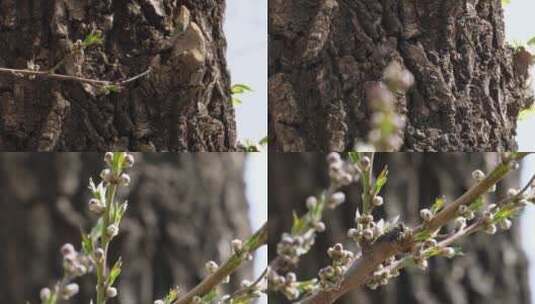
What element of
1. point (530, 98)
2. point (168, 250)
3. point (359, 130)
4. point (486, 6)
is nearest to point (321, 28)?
point (359, 130)

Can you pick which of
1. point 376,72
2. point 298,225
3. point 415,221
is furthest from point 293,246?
point 415,221

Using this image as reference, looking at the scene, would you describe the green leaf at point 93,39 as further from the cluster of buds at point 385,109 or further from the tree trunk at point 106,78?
the cluster of buds at point 385,109

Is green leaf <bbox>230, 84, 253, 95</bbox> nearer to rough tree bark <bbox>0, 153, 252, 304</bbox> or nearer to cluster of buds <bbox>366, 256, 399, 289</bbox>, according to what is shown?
rough tree bark <bbox>0, 153, 252, 304</bbox>

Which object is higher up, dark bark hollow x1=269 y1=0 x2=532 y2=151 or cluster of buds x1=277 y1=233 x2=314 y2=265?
dark bark hollow x1=269 y1=0 x2=532 y2=151

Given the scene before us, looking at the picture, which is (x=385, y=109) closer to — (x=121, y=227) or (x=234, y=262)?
(x=234, y=262)

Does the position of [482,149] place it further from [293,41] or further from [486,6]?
[293,41]

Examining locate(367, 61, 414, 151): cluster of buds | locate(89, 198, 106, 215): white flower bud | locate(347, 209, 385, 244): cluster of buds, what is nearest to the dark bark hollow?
locate(347, 209, 385, 244): cluster of buds

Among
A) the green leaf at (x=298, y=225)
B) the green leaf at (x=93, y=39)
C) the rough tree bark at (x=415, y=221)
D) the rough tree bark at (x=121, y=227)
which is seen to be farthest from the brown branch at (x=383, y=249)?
the rough tree bark at (x=121, y=227)

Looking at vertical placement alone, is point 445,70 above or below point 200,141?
above
